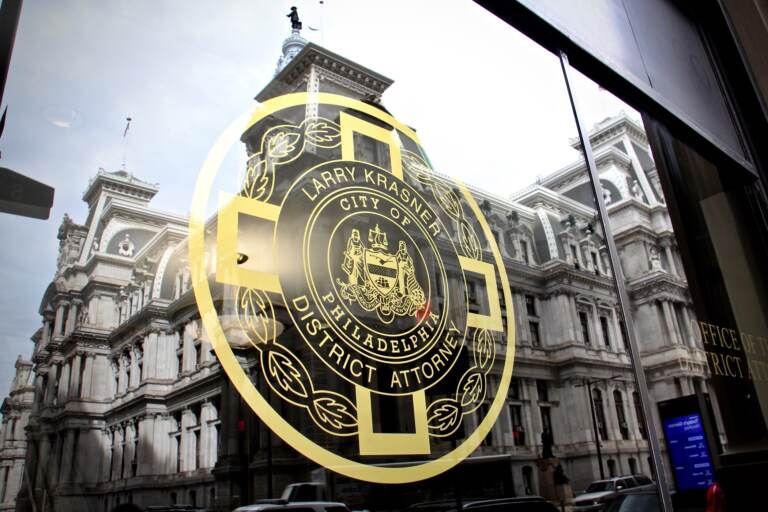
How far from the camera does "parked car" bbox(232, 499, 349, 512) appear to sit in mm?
2232

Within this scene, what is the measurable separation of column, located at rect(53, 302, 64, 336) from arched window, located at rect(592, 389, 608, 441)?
301cm

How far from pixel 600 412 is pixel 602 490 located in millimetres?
518

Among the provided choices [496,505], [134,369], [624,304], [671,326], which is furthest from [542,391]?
[134,369]

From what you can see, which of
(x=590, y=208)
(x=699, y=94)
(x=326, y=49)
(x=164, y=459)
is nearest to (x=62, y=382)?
(x=164, y=459)

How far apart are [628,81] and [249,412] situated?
117 inches

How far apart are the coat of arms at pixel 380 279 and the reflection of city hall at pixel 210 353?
51 cm

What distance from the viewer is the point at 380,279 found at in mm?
3189

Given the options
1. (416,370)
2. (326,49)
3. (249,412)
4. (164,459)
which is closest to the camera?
(164,459)

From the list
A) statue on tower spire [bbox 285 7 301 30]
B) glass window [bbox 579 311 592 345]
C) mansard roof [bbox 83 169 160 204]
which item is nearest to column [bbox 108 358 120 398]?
mansard roof [bbox 83 169 160 204]

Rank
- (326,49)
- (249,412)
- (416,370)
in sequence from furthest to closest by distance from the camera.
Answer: (326,49)
(416,370)
(249,412)

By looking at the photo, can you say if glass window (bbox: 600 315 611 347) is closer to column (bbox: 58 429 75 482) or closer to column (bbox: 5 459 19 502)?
column (bbox: 58 429 75 482)

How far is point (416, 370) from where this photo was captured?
3129mm

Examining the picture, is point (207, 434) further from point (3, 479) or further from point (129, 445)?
point (3, 479)

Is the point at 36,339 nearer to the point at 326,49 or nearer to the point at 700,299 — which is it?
the point at 326,49
